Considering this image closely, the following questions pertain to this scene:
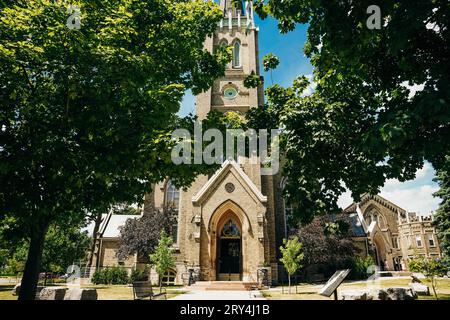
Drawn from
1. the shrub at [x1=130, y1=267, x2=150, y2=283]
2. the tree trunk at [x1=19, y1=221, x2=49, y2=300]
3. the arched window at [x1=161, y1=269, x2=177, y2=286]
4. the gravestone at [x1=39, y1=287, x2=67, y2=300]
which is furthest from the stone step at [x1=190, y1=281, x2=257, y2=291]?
the tree trunk at [x1=19, y1=221, x2=49, y2=300]

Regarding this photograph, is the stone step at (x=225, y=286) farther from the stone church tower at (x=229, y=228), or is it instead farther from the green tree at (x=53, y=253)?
the green tree at (x=53, y=253)

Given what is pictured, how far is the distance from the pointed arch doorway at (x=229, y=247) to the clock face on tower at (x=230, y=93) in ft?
44.2

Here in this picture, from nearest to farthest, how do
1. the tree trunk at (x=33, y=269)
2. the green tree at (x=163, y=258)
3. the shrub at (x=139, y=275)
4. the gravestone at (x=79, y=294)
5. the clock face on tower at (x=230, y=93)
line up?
the tree trunk at (x=33, y=269) → the gravestone at (x=79, y=294) → the green tree at (x=163, y=258) → the shrub at (x=139, y=275) → the clock face on tower at (x=230, y=93)

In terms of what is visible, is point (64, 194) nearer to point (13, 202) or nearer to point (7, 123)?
point (13, 202)

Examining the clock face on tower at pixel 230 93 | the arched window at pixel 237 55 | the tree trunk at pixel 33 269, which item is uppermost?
the arched window at pixel 237 55

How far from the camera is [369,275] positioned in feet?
91.1

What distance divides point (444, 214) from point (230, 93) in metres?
22.1

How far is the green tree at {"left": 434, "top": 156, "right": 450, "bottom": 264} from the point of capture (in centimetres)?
1939

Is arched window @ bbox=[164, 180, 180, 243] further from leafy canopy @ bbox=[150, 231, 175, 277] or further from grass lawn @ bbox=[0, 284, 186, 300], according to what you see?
grass lawn @ bbox=[0, 284, 186, 300]

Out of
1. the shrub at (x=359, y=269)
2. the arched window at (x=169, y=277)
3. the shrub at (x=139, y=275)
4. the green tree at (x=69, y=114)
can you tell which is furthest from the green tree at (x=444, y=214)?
the shrub at (x=139, y=275)

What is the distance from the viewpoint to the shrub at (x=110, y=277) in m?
27.1

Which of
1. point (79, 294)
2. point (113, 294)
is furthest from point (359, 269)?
point (79, 294)

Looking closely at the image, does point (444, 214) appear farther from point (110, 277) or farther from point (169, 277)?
point (110, 277)
